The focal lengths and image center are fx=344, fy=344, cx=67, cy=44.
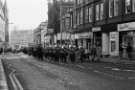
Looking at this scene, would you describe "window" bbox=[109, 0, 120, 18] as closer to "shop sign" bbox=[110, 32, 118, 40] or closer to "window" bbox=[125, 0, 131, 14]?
"shop sign" bbox=[110, 32, 118, 40]

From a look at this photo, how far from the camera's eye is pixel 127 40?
133 feet

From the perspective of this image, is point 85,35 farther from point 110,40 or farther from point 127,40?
point 127,40

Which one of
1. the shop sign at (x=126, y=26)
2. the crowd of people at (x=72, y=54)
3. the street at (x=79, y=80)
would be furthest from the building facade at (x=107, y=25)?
the street at (x=79, y=80)

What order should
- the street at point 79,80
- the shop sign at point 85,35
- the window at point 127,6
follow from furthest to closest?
the shop sign at point 85,35 → the window at point 127,6 → the street at point 79,80

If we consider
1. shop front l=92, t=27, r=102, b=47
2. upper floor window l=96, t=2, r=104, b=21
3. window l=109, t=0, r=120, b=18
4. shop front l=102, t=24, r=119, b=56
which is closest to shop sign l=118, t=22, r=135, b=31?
shop front l=102, t=24, r=119, b=56

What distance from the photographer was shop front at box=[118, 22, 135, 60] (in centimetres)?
3853

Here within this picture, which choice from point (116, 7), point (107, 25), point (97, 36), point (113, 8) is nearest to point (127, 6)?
point (116, 7)

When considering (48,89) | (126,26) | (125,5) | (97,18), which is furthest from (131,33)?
(48,89)

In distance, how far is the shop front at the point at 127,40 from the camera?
126 feet

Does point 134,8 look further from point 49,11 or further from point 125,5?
point 49,11

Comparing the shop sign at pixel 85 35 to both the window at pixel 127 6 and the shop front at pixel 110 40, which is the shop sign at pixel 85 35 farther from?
the window at pixel 127 6

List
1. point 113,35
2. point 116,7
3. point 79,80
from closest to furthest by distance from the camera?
point 79,80, point 116,7, point 113,35

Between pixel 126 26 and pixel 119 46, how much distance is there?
3499mm

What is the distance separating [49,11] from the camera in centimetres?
10825
